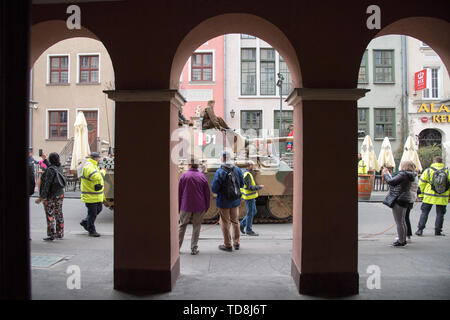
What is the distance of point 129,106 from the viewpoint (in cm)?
405

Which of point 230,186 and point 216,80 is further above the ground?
point 216,80

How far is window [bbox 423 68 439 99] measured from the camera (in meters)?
20.1

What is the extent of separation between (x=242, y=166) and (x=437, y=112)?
16.7 meters

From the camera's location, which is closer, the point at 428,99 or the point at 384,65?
the point at 428,99

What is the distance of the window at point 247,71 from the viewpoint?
809 inches

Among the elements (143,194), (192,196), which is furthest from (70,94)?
(143,194)

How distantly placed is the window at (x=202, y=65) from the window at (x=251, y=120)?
10.3ft

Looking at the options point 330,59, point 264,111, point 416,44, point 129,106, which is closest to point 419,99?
point 416,44

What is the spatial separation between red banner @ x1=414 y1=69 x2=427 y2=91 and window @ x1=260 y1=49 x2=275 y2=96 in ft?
28.1

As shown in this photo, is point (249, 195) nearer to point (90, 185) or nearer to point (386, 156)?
point (90, 185)

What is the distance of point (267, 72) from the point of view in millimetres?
20625

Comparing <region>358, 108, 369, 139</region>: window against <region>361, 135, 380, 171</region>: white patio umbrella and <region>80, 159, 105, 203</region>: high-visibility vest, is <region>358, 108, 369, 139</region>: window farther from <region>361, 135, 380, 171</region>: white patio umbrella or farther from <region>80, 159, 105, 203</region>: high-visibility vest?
<region>80, 159, 105, 203</region>: high-visibility vest

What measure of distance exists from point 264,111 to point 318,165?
16813 mm

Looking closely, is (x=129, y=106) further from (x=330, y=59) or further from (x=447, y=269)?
(x=447, y=269)
